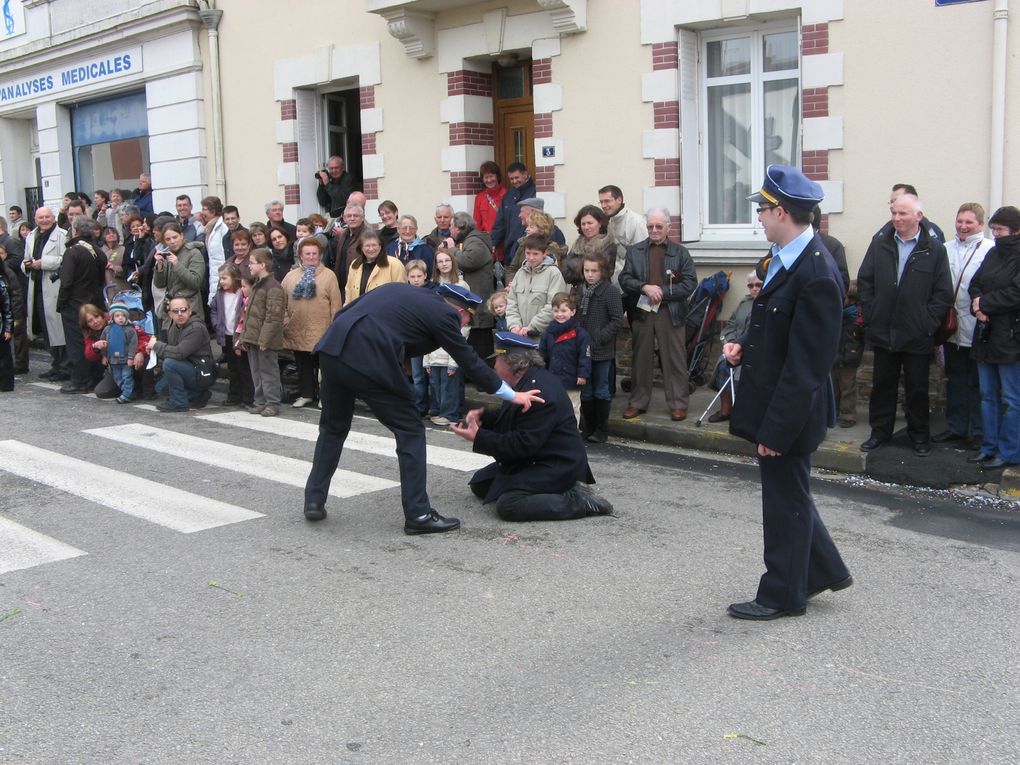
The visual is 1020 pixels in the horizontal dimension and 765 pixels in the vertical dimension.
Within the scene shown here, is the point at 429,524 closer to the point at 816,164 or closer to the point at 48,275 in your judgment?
the point at 816,164

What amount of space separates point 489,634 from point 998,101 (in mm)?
6760

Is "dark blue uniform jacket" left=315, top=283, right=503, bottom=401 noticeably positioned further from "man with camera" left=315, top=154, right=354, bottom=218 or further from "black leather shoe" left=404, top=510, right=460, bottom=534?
"man with camera" left=315, top=154, right=354, bottom=218

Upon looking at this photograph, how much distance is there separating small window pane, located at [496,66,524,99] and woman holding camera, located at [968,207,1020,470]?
23.5 feet

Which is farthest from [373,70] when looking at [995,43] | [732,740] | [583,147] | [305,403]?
[732,740]

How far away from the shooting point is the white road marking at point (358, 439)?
28.2ft

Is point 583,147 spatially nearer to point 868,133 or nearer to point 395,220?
point 395,220

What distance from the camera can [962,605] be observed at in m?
5.32

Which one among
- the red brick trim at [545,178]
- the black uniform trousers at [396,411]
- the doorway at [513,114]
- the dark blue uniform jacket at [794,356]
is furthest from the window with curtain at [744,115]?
the dark blue uniform jacket at [794,356]

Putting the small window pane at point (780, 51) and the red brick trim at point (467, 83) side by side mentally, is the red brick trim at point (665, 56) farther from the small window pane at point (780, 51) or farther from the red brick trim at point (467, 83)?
the red brick trim at point (467, 83)

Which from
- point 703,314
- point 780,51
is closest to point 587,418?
point 703,314

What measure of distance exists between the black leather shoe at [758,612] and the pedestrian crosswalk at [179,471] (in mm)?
3264

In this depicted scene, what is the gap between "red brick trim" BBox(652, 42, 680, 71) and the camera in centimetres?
1123

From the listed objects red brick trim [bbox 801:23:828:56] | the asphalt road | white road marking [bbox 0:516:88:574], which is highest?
red brick trim [bbox 801:23:828:56]

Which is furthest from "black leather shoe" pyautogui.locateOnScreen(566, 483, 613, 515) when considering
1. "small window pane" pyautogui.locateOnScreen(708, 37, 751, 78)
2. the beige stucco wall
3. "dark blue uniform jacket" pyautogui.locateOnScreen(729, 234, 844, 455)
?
"small window pane" pyautogui.locateOnScreen(708, 37, 751, 78)
